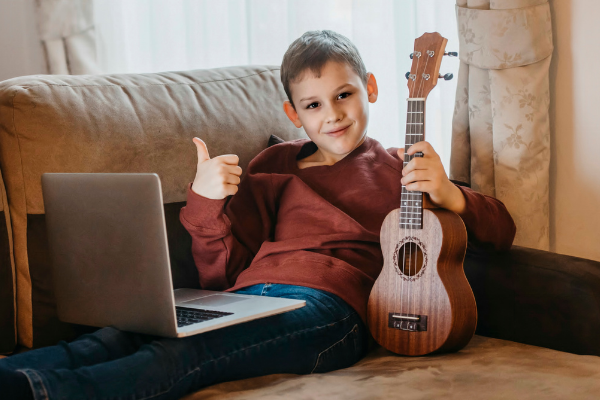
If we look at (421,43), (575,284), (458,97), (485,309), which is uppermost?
(421,43)

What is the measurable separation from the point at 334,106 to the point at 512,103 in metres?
0.60

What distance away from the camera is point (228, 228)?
1315mm

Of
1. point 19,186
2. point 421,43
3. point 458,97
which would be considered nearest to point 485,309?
point 421,43

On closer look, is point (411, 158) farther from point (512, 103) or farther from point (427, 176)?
point (512, 103)

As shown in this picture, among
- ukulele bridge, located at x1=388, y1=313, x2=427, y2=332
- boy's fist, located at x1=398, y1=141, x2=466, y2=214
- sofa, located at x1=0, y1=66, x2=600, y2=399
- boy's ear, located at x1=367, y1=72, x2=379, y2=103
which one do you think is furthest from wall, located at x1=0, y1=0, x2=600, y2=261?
ukulele bridge, located at x1=388, y1=313, x2=427, y2=332

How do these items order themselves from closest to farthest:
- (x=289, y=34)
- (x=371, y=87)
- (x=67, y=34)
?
(x=371, y=87)
(x=67, y=34)
(x=289, y=34)

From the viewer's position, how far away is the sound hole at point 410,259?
3.91 feet

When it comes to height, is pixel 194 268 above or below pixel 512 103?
below

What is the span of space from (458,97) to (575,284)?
0.78m

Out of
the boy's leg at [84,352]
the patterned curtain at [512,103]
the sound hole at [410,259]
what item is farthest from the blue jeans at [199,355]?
the patterned curtain at [512,103]

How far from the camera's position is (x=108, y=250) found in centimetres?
100

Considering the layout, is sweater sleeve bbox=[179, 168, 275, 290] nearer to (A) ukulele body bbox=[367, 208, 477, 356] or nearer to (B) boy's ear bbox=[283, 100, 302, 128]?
(B) boy's ear bbox=[283, 100, 302, 128]

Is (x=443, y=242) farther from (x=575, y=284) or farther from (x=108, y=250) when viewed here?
(x=108, y=250)

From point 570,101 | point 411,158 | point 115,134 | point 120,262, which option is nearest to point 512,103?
point 570,101
